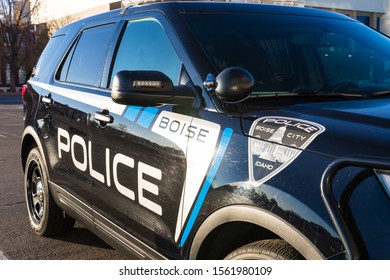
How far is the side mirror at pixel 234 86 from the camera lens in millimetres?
2197

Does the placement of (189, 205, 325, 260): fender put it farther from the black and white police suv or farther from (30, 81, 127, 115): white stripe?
(30, 81, 127, 115): white stripe

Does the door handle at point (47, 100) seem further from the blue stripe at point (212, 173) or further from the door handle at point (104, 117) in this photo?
the blue stripe at point (212, 173)

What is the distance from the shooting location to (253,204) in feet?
6.47

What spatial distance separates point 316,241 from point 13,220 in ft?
13.1

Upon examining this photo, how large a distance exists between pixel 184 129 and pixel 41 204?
2.62 m

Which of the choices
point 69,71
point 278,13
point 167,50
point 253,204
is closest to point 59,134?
point 69,71

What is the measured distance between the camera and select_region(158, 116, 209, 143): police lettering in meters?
2.28

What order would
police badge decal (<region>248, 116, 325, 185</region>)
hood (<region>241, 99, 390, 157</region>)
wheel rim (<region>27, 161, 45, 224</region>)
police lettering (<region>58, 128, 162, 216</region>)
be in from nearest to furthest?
1. hood (<region>241, 99, 390, 157</region>)
2. police badge decal (<region>248, 116, 325, 185</region>)
3. police lettering (<region>58, 128, 162, 216</region>)
4. wheel rim (<region>27, 161, 45, 224</region>)

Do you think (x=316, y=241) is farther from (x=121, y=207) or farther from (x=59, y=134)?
(x=59, y=134)

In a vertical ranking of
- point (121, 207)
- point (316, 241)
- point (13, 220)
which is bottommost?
point (13, 220)

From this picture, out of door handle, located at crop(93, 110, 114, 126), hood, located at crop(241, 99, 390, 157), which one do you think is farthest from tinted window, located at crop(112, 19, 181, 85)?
hood, located at crop(241, 99, 390, 157)

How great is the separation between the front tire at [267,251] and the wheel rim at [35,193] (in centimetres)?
281

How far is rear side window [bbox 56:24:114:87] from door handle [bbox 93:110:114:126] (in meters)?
0.36

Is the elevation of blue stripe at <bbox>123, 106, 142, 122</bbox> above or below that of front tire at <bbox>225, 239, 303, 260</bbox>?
above
